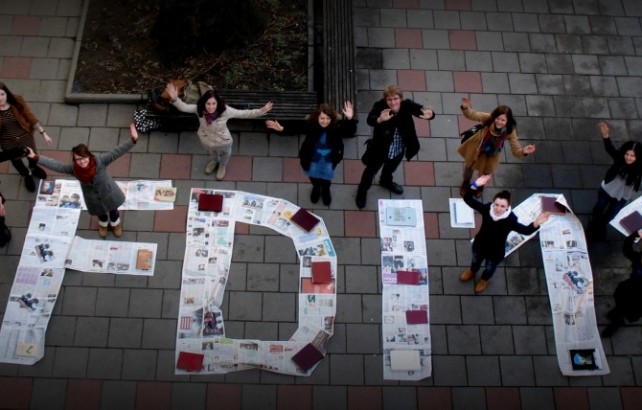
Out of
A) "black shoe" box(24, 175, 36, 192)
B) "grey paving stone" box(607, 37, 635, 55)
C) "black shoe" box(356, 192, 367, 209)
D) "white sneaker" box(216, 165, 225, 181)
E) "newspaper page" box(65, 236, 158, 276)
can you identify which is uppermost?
"grey paving stone" box(607, 37, 635, 55)

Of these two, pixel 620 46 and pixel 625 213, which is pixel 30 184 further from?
pixel 620 46

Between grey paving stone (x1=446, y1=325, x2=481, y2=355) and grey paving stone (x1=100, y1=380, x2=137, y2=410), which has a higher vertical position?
grey paving stone (x1=446, y1=325, x2=481, y2=355)

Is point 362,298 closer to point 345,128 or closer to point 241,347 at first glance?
point 241,347

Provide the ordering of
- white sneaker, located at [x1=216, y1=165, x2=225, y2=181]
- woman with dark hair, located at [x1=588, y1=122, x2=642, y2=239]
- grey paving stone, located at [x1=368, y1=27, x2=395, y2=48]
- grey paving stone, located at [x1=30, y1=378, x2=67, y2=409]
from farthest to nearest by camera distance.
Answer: grey paving stone, located at [x1=368, y1=27, x2=395, y2=48], white sneaker, located at [x1=216, y1=165, x2=225, y2=181], woman with dark hair, located at [x1=588, y1=122, x2=642, y2=239], grey paving stone, located at [x1=30, y1=378, x2=67, y2=409]

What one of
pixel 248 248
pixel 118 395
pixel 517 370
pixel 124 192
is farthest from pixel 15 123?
pixel 517 370

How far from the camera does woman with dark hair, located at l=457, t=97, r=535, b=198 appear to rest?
6582 mm

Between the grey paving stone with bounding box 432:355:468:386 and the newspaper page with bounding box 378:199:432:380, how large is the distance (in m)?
0.09

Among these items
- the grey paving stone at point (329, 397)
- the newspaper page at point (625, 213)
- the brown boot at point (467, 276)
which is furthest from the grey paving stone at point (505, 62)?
the grey paving stone at point (329, 397)

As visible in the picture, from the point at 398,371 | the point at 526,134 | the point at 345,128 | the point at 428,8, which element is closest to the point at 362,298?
the point at 398,371

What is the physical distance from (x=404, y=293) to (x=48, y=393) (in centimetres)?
425

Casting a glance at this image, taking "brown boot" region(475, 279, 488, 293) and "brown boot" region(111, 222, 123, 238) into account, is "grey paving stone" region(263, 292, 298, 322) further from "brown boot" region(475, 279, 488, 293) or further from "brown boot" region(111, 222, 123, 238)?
"brown boot" region(475, 279, 488, 293)

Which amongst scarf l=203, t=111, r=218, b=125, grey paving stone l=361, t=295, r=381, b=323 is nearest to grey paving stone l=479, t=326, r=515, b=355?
grey paving stone l=361, t=295, r=381, b=323

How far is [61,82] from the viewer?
8352 mm

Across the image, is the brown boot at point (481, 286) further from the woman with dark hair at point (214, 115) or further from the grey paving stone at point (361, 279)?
the woman with dark hair at point (214, 115)
